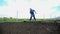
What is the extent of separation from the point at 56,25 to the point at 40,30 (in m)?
0.77

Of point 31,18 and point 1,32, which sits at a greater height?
point 31,18

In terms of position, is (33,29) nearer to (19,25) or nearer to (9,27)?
(19,25)

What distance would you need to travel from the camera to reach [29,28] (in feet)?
23.8

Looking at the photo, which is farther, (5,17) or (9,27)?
(5,17)

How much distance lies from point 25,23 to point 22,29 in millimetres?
304

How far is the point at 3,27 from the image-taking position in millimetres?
7395

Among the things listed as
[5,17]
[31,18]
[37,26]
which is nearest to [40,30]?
[37,26]

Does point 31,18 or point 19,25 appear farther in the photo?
point 31,18

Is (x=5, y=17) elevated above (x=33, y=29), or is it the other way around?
(x=5, y=17)

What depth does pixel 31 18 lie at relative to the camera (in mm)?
8445

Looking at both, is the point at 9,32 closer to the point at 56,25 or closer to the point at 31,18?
the point at 31,18

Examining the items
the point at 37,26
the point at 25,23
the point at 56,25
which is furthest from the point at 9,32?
the point at 56,25

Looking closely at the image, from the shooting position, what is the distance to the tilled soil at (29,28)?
7.22 m

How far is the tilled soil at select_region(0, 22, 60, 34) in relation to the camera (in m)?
7.22
